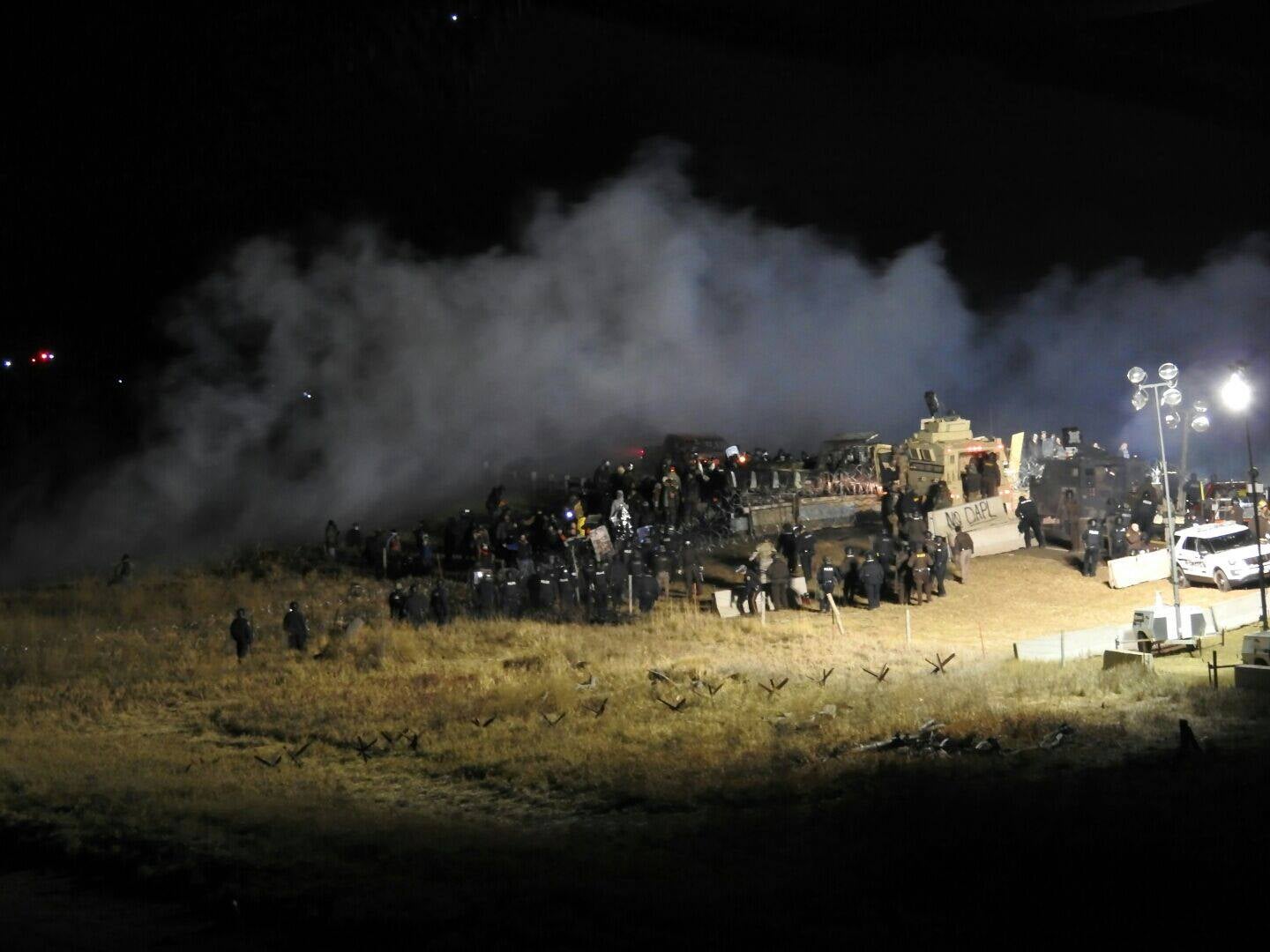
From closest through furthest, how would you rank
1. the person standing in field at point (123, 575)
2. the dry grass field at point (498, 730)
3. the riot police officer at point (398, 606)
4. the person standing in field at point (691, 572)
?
the dry grass field at point (498, 730) → the riot police officer at point (398, 606) → the person standing in field at point (691, 572) → the person standing in field at point (123, 575)

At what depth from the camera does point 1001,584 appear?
23.9m

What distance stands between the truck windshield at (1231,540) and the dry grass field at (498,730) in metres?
1.59

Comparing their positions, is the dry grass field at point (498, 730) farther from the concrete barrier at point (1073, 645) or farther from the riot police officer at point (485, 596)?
the riot police officer at point (485, 596)

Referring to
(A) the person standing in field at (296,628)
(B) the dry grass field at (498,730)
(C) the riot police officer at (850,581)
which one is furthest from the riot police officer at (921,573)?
(A) the person standing in field at (296,628)

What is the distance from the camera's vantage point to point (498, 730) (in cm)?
1448

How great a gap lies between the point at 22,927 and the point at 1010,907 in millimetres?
6168

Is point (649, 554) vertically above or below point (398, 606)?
above

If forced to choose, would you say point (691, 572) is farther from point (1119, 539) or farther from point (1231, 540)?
point (1231, 540)

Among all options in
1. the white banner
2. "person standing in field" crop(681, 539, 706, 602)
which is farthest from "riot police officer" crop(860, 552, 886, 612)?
the white banner

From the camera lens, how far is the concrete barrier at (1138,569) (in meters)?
23.2

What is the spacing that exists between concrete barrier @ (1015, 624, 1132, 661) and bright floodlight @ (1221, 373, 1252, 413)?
355cm

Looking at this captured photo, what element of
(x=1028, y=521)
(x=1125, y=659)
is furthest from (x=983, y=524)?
(x=1125, y=659)

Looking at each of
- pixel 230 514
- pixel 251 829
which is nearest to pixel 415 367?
pixel 230 514

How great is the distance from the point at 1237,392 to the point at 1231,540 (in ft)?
24.3
